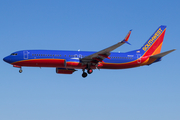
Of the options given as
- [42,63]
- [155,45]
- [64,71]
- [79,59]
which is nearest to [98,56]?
[79,59]

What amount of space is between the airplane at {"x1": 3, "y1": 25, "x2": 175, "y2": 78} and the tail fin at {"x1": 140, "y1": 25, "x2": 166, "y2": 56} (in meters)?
1.60

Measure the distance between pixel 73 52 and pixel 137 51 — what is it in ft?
43.4

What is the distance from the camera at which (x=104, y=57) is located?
58625 mm

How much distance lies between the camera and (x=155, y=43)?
66875 mm

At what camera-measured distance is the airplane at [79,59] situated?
58.6 m

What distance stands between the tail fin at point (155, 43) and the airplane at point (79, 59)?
1598mm

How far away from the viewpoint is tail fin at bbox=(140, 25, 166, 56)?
6581 cm

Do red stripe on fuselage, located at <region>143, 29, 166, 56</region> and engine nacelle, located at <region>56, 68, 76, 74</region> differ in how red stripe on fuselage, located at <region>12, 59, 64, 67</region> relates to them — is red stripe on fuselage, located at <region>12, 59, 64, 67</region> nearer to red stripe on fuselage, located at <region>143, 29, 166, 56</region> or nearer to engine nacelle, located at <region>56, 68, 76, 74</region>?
engine nacelle, located at <region>56, 68, 76, 74</region>

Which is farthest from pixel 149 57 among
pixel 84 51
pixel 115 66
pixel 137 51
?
pixel 84 51

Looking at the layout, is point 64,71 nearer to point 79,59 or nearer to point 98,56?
point 79,59

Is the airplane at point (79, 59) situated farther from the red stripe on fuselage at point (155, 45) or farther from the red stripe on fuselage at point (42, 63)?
the red stripe on fuselage at point (155, 45)

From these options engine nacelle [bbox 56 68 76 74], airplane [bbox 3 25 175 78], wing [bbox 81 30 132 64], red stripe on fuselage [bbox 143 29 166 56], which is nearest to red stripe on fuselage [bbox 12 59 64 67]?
airplane [bbox 3 25 175 78]

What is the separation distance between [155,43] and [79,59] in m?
17.0

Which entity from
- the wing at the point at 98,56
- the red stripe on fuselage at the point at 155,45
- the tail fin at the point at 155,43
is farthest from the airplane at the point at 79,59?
the tail fin at the point at 155,43
